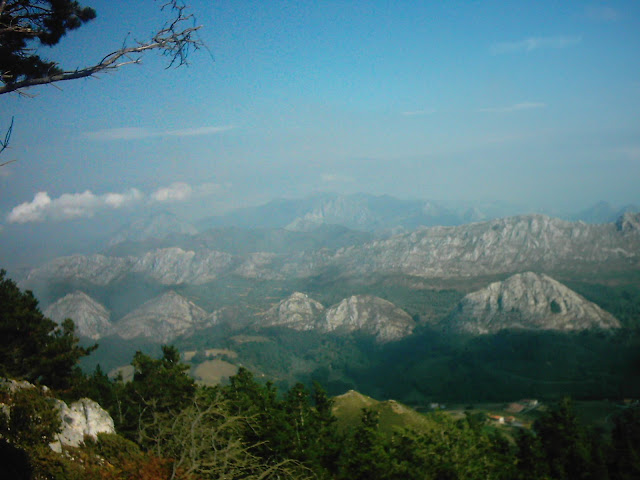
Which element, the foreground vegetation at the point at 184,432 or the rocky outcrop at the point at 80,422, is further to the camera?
the rocky outcrop at the point at 80,422

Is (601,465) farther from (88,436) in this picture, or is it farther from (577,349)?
(577,349)

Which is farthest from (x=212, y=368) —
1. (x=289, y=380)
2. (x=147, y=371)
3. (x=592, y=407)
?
(x=147, y=371)

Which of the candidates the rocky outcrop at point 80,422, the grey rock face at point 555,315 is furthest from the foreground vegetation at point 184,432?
the grey rock face at point 555,315

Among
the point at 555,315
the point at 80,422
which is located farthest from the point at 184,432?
the point at 555,315

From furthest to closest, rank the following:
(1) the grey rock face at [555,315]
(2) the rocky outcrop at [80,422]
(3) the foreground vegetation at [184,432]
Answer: (1) the grey rock face at [555,315] < (2) the rocky outcrop at [80,422] < (3) the foreground vegetation at [184,432]

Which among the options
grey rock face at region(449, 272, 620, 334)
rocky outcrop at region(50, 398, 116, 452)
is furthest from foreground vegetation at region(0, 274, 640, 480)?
grey rock face at region(449, 272, 620, 334)

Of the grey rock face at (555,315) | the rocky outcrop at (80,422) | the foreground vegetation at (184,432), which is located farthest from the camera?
the grey rock face at (555,315)

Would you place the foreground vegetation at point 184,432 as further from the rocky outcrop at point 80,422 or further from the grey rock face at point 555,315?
the grey rock face at point 555,315

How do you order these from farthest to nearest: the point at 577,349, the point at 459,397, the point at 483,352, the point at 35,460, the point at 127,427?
the point at 483,352 < the point at 577,349 < the point at 459,397 < the point at 127,427 < the point at 35,460
